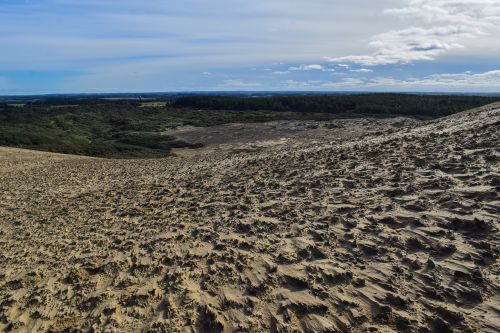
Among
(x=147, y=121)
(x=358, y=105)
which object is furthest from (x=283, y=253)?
(x=358, y=105)

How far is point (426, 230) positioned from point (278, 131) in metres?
50.8

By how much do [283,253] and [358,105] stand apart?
86.6 meters

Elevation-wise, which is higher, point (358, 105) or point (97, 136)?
point (358, 105)

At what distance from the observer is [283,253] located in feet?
24.1

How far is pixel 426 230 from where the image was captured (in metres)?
7.26

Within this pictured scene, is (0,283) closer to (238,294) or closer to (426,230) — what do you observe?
(238,294)

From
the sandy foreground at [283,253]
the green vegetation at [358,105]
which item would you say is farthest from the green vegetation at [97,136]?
the sandy foreground at [283,253]

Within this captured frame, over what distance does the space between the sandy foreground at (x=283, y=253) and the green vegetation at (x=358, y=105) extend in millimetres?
65959

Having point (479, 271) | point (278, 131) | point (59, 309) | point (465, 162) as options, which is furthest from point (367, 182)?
point (278, 131)

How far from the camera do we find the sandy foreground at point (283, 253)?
18.5 ft

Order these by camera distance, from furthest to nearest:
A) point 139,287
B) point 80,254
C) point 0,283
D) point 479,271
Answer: point 80,254 < point 0,283 < point 139,287 < point 479,271

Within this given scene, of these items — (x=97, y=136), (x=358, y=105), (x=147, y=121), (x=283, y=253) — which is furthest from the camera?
(x=358, y=105)

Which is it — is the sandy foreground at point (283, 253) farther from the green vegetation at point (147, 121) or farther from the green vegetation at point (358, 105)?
the green vegetation at point (358, 105)

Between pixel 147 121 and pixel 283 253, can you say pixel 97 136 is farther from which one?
pixel 283 253
